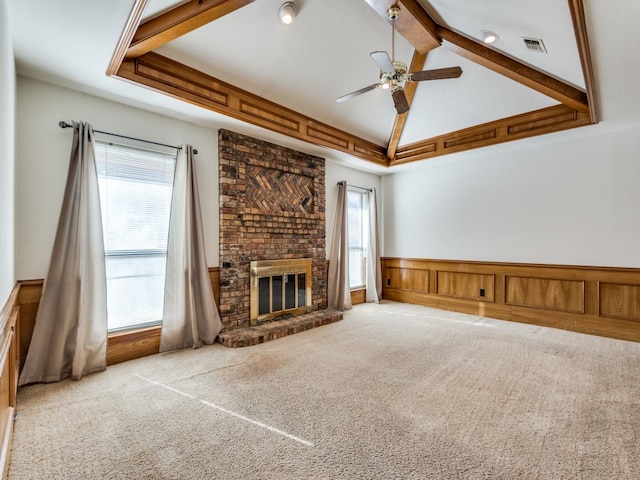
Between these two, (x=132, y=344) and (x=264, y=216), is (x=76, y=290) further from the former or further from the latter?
(x=264, y=216)

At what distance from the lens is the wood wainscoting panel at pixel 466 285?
521 centimetres

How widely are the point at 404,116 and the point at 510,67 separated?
1.79 meters

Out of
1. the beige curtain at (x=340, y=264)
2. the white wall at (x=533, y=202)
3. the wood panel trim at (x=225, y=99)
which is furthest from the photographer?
the beige curtain at (x=340, y=264)

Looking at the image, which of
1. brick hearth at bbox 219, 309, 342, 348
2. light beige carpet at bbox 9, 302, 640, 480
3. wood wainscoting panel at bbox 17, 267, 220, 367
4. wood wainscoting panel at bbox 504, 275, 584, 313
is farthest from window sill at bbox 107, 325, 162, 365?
wood wainscoting panel at bbox 504, 275, 584, 313

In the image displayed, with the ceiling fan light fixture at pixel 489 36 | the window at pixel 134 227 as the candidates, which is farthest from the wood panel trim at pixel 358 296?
the ceiling fan light fixture at pixel 489 36

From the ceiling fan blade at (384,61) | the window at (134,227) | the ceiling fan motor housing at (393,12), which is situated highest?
the ceiling fan motor housing at (393,12)

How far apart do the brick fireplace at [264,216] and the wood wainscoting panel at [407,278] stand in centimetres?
175

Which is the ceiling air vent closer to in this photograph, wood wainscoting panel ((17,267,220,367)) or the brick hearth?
the brick hearth

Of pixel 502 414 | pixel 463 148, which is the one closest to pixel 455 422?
pixel 502 414

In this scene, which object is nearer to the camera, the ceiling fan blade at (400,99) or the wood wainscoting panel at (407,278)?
the ceiling fan blade at (400,99)

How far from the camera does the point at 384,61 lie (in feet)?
8.80

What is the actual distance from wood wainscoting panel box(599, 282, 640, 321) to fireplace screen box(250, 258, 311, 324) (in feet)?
13.3

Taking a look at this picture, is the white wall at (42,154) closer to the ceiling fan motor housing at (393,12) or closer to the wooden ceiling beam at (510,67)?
the ceiling fan motor housing at (393,12)

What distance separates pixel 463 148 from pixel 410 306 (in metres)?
2.92
